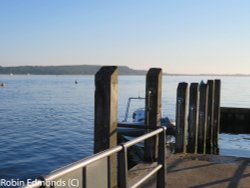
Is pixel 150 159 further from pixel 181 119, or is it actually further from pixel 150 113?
pixel 181 119

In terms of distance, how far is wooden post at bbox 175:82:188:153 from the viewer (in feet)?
35.7

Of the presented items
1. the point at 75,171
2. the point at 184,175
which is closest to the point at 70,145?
the point at 184,175

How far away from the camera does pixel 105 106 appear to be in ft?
17.6

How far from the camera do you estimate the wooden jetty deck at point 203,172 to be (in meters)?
7.20

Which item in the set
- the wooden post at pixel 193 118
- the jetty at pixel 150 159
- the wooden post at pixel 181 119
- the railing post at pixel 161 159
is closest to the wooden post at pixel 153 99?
the jetty at pixel 150 159

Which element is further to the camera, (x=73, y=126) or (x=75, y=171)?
(x=73, y=126)

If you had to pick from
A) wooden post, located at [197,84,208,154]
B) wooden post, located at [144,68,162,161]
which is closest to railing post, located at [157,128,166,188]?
wooden post, located at [144,68,162,161]

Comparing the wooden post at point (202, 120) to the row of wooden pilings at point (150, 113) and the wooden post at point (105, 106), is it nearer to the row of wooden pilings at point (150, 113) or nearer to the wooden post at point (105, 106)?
the row of wooden pilings at point (150, 113)

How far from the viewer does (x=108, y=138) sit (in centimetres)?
546

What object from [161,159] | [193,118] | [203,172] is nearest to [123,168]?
[161,159]

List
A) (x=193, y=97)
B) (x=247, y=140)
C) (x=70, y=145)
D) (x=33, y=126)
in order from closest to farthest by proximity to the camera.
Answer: (x=193, y=97), (x=70, y=145), (x=247, y=140), (x=33, y=126)

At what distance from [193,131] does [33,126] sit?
20265mm

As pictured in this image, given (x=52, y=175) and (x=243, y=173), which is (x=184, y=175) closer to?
(x=243, y=173)

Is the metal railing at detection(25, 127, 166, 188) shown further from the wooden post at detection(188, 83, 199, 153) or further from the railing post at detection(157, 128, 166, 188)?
the wooden post at detection(188, 83, 199, 153)
